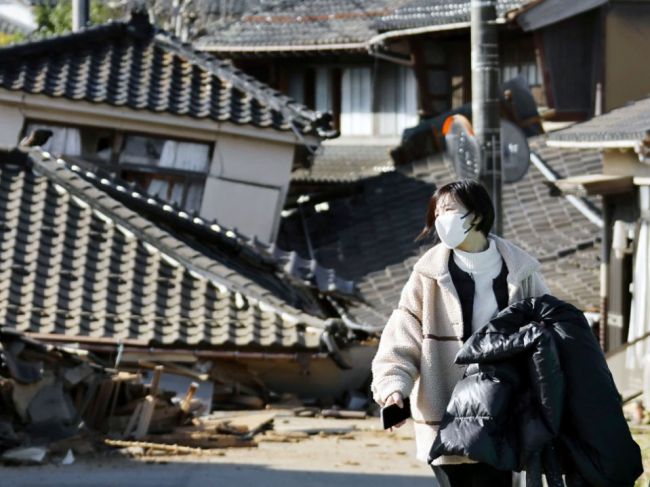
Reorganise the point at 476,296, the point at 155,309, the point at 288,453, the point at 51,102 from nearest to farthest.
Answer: the point at 476,296 < the point at 288,453 < the point at 155,309 < the point at 51,102

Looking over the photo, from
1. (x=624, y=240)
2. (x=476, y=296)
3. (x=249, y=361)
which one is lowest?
(x=249, y=361)

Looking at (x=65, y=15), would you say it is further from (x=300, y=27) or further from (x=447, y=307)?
(x=447, y=307)

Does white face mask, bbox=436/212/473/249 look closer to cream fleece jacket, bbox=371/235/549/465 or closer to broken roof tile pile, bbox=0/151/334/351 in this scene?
cream fleece jacket, bbox=371/235/549/465

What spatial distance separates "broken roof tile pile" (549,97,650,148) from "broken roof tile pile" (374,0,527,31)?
946 centimetres

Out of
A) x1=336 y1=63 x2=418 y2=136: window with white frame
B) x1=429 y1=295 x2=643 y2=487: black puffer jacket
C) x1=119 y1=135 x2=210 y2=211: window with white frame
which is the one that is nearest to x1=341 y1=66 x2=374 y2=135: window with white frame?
x1=336 y1=63 x2=418 y2=136: window with white frame

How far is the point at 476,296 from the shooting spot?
730 centimetres

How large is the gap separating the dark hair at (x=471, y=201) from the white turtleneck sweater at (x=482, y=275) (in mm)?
121

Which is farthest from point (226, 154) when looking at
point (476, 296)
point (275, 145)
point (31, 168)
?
point (476, 296)

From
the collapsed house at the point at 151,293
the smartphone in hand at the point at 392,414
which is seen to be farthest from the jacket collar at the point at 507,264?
the collapsed house at the point at 151,293

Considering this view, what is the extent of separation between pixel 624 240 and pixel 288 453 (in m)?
6.90

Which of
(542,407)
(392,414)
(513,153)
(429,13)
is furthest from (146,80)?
(542,407)

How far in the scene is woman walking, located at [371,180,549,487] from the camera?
7.17 meters

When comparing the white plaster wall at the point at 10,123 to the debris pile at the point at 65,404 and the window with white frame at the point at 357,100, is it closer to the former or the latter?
the debris pile at the point at 65,404

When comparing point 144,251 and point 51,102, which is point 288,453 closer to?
point 144,251
